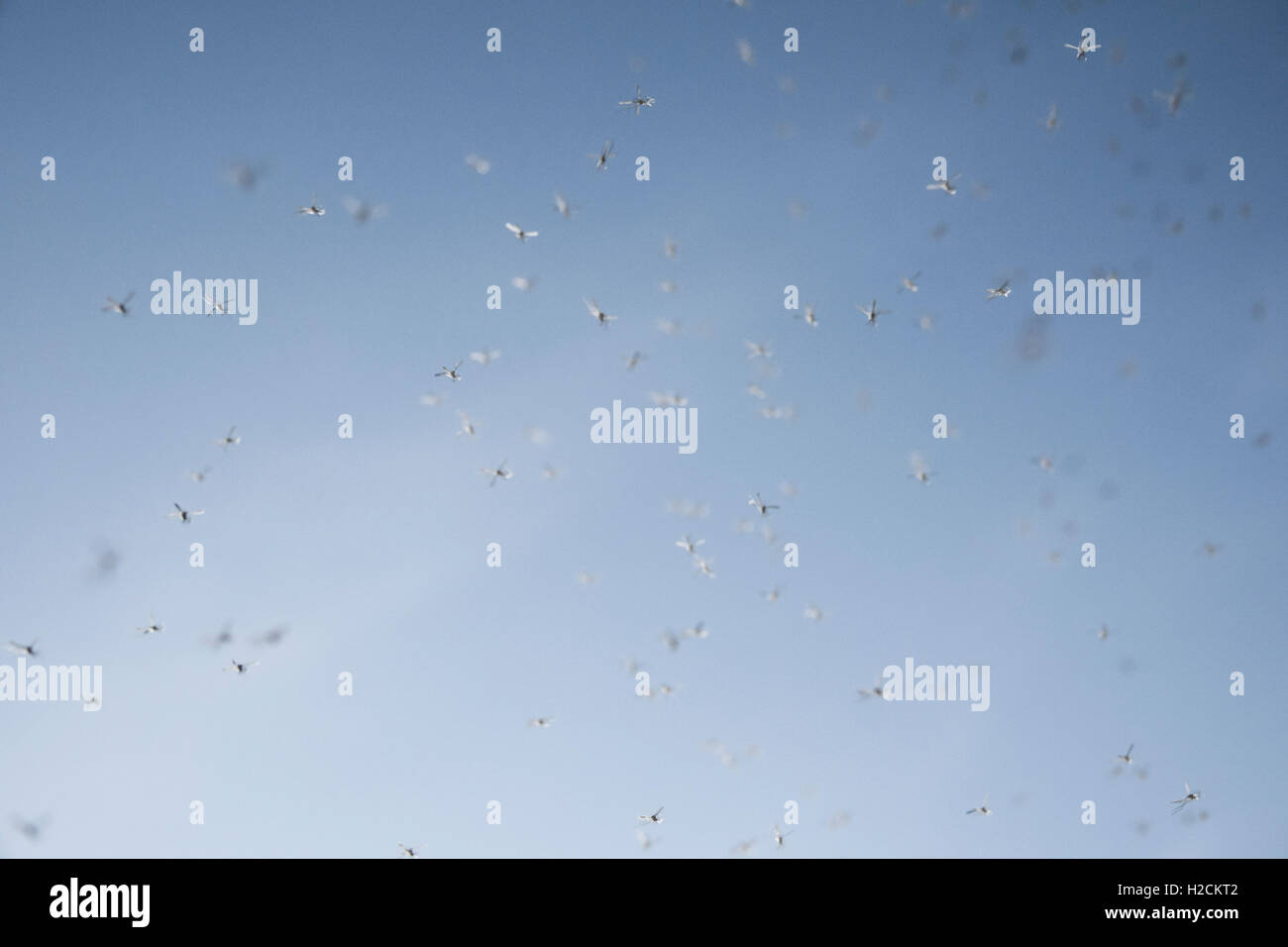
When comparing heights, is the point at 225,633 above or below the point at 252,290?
below

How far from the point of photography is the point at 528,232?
618 centimetres
